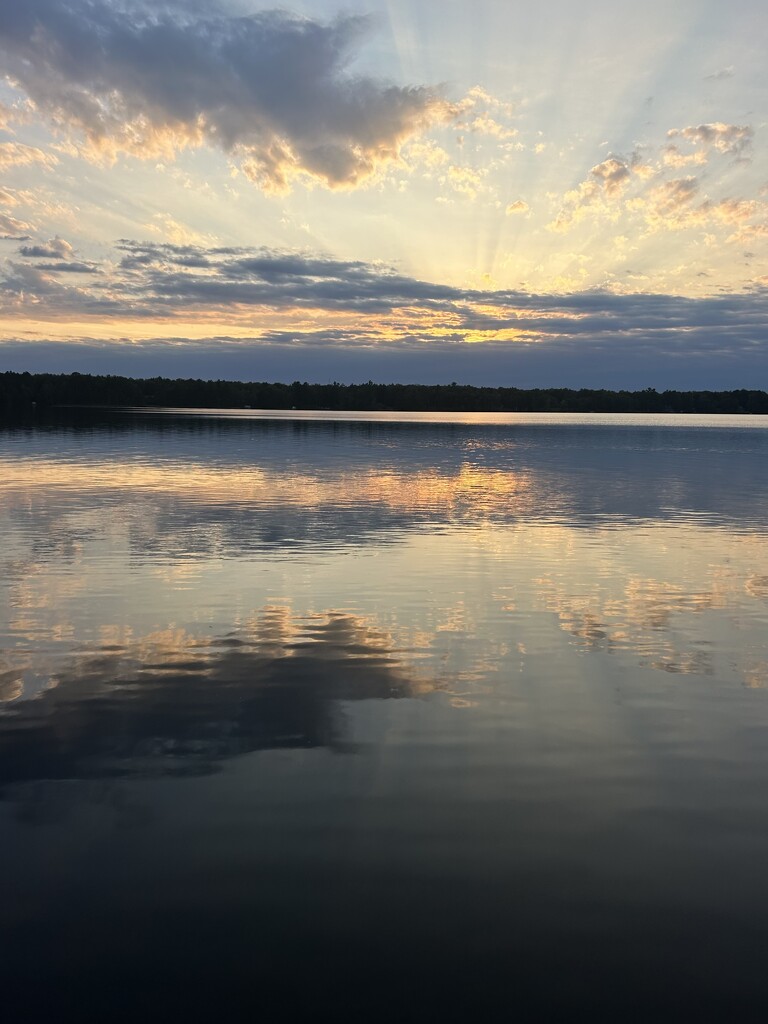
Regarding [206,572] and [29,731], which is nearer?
[29,731]

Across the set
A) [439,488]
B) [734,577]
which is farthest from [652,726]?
[439,488]

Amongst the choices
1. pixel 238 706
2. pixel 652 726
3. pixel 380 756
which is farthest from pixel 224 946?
pixel 652 726

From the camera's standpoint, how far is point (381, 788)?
930 centimetres

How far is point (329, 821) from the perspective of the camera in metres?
8.52

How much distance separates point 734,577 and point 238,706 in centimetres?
1581

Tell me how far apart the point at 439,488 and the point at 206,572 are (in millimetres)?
25694

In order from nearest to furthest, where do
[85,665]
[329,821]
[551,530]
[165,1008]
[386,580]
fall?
[165,1008] → [329,821] → [85,665] → [386,580] → [551,530]

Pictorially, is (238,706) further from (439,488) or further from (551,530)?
(439,488)

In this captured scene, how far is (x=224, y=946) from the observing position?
6.61 meters

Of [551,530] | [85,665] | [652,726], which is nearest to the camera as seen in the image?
[652,726]

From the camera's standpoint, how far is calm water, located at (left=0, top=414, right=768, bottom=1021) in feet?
21.1

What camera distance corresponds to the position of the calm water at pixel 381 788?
6430mm

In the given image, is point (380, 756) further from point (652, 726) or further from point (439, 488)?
point (439, 488)

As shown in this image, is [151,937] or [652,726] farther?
[652,726]
